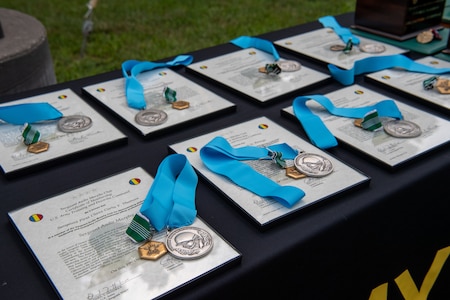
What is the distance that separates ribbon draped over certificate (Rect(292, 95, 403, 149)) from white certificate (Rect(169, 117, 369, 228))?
3 cm

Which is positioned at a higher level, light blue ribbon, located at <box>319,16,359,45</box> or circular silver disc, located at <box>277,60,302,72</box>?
light blue ribbon, located at <box>319,16,359,45</box>

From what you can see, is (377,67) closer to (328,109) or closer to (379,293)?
(328,109)

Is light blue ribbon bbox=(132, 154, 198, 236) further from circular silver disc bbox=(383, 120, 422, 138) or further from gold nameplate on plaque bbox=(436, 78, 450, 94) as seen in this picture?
gold nameplate on plaque bbox=(436, 78, 450, 94)

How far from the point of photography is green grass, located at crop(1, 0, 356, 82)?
283 cm

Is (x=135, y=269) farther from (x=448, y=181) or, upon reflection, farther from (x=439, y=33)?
(x=439, y=33)

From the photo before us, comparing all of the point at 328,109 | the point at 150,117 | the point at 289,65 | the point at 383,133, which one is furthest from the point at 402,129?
the point at 150,117

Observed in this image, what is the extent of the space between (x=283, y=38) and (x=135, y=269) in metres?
0.95

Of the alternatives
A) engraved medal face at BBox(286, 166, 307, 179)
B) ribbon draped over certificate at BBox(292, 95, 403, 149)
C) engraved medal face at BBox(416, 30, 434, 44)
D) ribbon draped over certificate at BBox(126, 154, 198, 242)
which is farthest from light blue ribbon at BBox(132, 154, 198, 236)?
engraved medal face at BBox(416, 30, 434, 44)

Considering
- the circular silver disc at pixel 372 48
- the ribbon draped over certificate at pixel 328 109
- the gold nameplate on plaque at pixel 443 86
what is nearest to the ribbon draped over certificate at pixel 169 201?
the ribbon draped over certificate at pixel 328 109

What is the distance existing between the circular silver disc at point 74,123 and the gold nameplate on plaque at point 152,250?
0.35 metres

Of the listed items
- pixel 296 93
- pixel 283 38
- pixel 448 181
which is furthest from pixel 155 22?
pixel 448 181

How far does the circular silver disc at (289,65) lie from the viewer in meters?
1.18

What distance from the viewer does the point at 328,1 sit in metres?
3.73

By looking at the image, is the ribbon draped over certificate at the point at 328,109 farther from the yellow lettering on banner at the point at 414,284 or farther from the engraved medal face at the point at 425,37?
the engraved medal face at the point at 425,37
